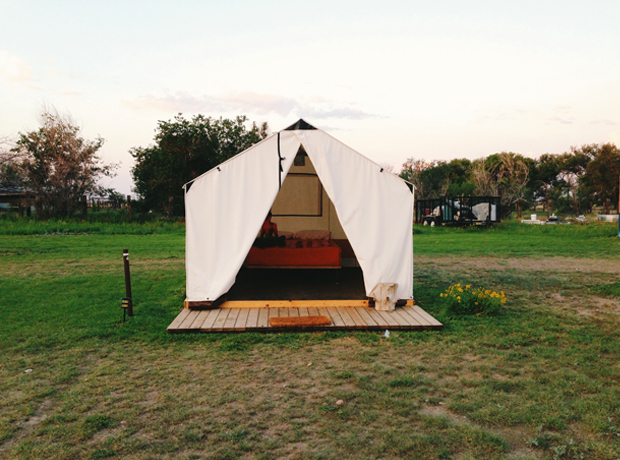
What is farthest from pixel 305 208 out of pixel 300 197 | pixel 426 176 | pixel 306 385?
pixel 426 176

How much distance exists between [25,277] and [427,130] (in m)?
12.6

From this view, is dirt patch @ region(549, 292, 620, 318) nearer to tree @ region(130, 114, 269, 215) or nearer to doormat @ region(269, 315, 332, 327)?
Answer: doormat @ region(269, 315, 332, 327)

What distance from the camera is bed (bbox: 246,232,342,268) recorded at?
22.8ft

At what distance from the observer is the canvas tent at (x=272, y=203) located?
5.29 metres

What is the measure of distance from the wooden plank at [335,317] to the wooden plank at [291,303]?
0.55ft

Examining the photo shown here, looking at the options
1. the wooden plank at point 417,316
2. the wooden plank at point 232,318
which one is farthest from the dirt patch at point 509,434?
the wooden plank at point 232,318

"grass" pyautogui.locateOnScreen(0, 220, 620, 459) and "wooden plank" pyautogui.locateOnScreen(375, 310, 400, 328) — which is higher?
"wooden plank" pyautogui.locateOnScreen(375, 310, 400, 328)

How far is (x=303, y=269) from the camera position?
8234 millimetres

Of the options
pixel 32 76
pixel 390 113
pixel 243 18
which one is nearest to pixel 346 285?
pixel 243 18

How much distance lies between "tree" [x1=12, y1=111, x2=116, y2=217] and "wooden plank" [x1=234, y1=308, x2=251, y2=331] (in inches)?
687

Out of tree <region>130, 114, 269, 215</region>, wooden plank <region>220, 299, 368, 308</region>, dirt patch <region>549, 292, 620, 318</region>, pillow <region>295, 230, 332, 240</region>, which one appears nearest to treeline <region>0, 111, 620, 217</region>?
tree <region>130, 114, 269, 215</region>

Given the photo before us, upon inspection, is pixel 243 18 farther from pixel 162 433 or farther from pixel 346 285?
pixel 162 433

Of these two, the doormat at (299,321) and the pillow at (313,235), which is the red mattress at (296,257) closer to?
the pillow at (313,235)

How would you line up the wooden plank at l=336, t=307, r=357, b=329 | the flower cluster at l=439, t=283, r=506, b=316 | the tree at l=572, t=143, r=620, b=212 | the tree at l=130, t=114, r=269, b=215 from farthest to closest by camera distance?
the tree at l=572, t=143, r=620, b=212 → the tree at l=130, t=114, r=269, b=215 → the flower cluster at l=439, t=283, r=506, b=316 → the wooden plank at l=336, t=307, r=357, b=329
